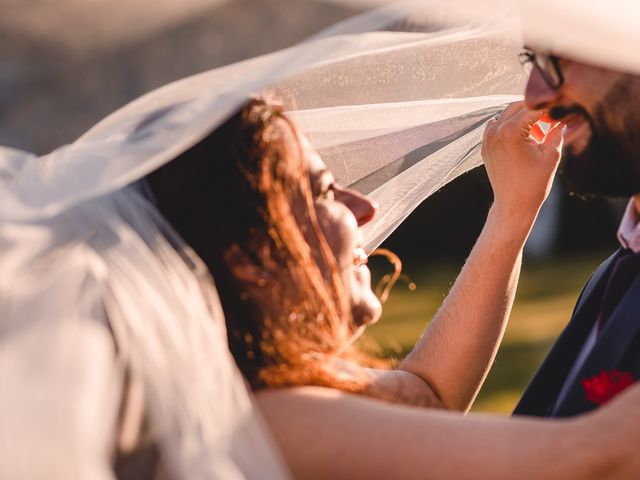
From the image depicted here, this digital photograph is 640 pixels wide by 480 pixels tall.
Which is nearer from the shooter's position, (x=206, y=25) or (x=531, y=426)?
(x=531, y=426)

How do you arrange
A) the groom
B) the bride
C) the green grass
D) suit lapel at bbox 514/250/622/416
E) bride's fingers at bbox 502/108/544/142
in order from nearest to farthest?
the bride → the groom → suit lapel at bbox 514/250/622/416 → bride's fingers at bbox 502/108/544/142 → the green grass

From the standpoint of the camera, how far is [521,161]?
2508mm

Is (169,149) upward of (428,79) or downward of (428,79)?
upward

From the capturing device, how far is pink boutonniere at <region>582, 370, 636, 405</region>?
1.86 m

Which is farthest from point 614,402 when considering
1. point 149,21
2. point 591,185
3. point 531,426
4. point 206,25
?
point 206,25

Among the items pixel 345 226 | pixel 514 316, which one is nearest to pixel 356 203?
pixel 345 226

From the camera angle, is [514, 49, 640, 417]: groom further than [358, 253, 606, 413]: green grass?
No

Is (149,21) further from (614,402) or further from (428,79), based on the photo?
(614,402)

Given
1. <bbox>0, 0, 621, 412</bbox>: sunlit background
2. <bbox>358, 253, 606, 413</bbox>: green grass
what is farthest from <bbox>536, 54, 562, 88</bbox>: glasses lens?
<bbox>358, 253, 606, 413</bbox>: green grass

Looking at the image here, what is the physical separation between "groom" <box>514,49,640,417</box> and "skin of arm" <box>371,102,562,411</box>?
0.89ft

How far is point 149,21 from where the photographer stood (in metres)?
1.75

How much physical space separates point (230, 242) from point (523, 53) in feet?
2.79

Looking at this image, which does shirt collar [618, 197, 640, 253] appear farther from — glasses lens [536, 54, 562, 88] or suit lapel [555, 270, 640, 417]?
glasses lens [536, 54, 562, 88]

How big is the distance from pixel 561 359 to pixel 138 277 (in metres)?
1.10
